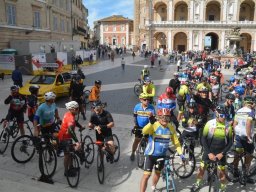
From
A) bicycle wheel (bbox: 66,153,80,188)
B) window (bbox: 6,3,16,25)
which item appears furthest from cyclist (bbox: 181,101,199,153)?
window (bbox: 6,3,16,25)

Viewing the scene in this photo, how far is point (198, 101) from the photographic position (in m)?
7.51

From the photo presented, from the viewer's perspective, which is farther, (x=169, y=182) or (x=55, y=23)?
(x=55, y=23)

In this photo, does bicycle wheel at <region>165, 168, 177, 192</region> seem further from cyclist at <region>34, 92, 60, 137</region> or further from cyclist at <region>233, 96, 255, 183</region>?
cyclist at <region>34, 92, 60, 137</region>

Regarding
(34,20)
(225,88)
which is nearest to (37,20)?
(34,20)

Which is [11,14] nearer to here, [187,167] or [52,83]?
[52,83]

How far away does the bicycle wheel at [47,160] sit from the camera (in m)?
5.91

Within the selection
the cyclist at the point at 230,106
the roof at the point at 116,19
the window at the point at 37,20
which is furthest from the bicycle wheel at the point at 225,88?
the roof at the point at 116,19

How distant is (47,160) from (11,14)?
22.7m

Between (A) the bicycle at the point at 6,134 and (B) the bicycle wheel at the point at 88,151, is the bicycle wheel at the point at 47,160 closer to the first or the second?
(B) the bicycle wheel at the point at 88,151

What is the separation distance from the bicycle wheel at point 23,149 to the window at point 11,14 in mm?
20847

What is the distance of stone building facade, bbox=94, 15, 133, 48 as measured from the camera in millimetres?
96125

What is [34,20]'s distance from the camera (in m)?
29.3

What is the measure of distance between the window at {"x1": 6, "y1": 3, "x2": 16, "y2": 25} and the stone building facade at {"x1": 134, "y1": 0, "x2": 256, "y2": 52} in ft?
141

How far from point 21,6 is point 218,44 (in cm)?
4819
